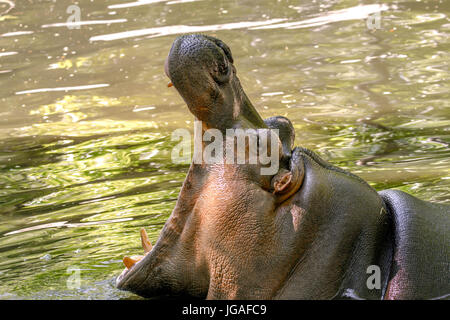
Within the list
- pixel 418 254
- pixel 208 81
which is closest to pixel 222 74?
pixel 208 81

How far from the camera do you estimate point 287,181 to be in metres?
2.27

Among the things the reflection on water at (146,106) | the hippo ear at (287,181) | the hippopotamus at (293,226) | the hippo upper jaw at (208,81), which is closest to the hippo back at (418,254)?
the hippopotamus at (293,226)

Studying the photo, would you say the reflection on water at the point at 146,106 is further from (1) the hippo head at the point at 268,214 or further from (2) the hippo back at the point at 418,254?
(2) the hippo back at the point at 418,254

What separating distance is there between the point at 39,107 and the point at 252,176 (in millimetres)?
5371

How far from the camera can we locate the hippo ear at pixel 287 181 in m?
2.27

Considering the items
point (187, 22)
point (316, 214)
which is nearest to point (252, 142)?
point (316, 214)

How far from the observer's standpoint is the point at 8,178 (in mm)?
5117

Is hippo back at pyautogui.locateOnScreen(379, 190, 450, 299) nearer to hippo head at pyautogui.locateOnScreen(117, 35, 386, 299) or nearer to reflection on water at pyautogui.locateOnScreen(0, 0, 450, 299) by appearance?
hippo head at pyautogui.locateOnScreen(117, 35, 386, 299)

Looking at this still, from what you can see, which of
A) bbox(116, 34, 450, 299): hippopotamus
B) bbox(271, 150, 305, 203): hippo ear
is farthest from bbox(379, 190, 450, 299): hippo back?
bbox(271, 150, 305, 203): hippo ear

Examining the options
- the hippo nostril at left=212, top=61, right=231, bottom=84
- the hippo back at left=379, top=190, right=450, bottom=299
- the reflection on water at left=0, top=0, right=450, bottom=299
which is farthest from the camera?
the reflection on water at left=0, top=0, right=450, bottom=299

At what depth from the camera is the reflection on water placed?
3.71 m
